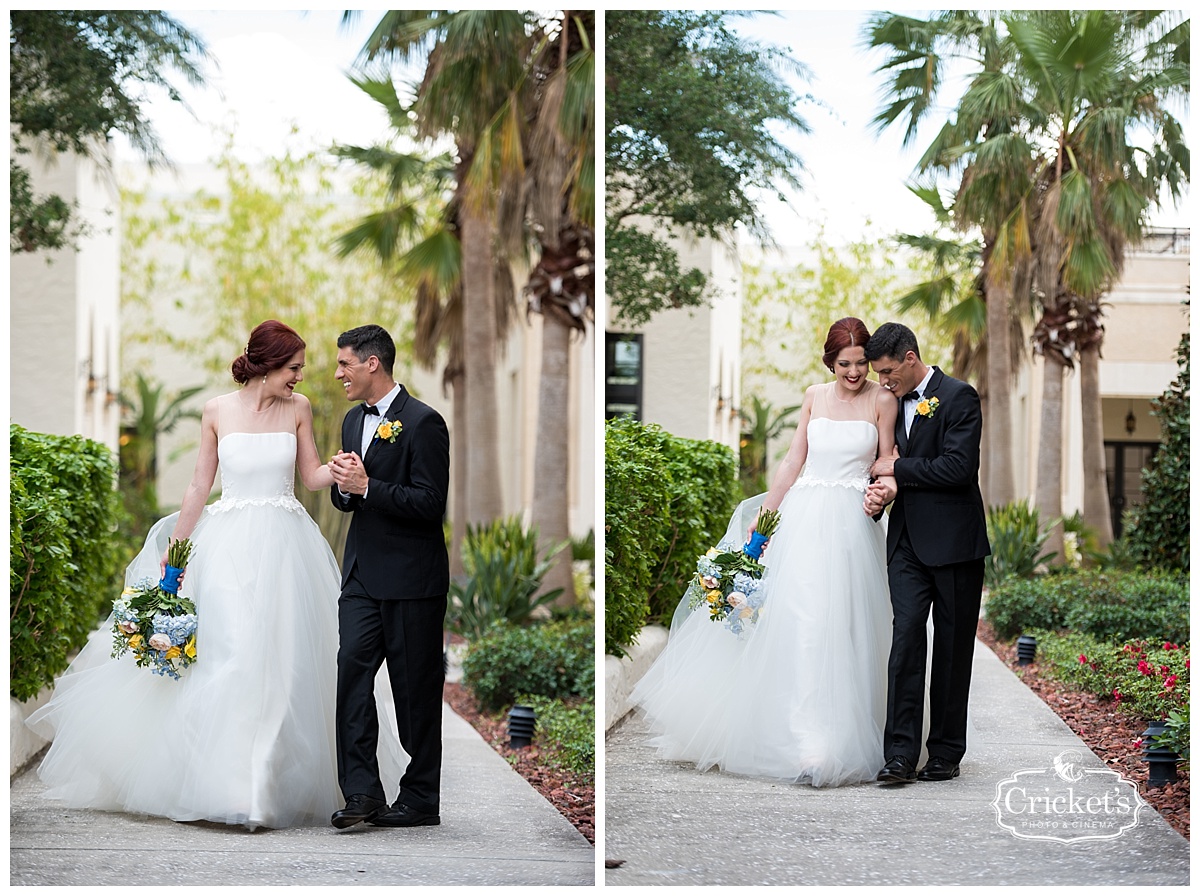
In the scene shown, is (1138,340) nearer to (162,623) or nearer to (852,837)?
(852,837)

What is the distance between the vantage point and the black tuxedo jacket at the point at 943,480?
431 cm

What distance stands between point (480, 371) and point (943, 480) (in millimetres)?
6144

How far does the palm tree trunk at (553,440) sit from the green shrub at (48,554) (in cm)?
390

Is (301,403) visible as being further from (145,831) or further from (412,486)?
(145,831)

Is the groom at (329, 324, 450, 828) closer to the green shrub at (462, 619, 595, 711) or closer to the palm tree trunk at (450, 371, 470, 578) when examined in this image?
the green shrub at (462, 619, 595, 711)

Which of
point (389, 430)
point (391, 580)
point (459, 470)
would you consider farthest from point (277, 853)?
point (459, 470)

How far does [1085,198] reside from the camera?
525 cm

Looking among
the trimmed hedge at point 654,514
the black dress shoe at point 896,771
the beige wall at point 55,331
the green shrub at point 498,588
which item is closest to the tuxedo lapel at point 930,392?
the trimmed hedge at point 654,514

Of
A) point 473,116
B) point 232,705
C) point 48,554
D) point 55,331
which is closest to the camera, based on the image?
point 232,705

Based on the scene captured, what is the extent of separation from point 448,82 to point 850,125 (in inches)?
154

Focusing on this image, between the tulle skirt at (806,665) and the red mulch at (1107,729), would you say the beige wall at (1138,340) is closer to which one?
the red mulch at (1107,729)

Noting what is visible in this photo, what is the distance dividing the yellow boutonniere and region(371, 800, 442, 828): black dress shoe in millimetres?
1210

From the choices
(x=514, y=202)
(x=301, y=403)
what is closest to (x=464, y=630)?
(x=514, y=202)

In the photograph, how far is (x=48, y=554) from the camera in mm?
4898
